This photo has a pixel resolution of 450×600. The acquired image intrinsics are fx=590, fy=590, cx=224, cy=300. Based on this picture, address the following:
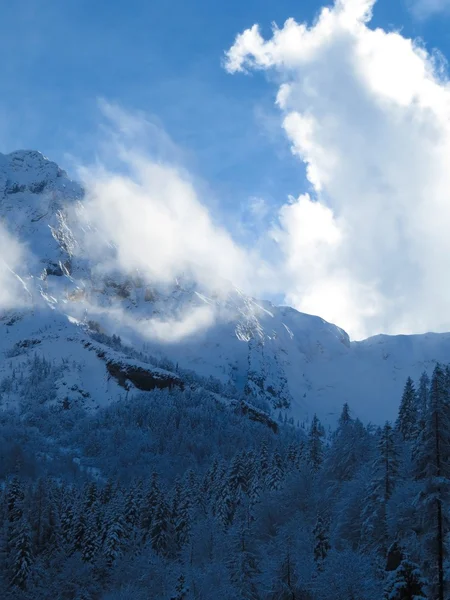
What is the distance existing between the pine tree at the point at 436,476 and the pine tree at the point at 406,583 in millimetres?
2074

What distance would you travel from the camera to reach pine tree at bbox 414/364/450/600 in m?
30.7

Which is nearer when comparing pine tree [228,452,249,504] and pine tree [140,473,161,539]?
pine tree [140,473,161,539]

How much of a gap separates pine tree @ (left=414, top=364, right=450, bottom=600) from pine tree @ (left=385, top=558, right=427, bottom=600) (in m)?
2.07

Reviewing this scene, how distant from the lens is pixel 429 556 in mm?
31250

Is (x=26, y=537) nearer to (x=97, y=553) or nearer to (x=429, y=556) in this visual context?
(x=97, y=553)

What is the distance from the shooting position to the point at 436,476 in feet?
101

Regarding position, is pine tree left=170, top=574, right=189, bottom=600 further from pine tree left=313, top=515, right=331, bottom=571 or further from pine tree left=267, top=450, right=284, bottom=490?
pine tree left=267, top=450, right=284, bottom=490

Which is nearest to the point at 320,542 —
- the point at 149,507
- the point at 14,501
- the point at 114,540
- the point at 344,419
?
the point at 114,540

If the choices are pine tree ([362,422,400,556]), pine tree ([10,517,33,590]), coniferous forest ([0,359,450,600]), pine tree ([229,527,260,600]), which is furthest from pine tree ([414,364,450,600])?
pine tree ([10,517,33,590])

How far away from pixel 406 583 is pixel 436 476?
18.1ft

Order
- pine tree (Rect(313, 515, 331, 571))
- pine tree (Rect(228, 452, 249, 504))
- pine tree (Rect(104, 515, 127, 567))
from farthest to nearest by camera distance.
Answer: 1. pine tree (Rect(228, 452, 249, 504))
2. pine tree (Rect(104, 515, 127, 567))
3. pine tree (Rect(313, 515, 331, 571))

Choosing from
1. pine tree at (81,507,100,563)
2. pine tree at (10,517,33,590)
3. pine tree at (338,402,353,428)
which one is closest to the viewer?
pine tree at (10,517,33,590)

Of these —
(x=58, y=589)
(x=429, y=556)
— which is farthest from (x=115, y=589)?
(x=429, y=556)

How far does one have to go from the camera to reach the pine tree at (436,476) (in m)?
30.7
